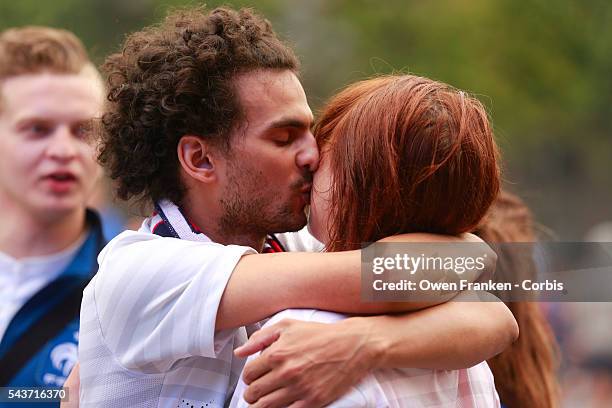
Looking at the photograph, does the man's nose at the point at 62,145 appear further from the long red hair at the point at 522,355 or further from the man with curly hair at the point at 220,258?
Answer: the long red hair at the point at 522,355

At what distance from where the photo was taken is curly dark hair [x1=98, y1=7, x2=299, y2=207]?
2.92m

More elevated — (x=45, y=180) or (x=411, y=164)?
(x=411, y=164)

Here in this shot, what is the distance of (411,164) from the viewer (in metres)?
2.44

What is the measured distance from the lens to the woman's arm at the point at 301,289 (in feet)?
7.70

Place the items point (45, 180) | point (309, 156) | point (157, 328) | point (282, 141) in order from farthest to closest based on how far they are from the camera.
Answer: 1. point (45, 180)
2. point (282, 141)
3. point (309, 156)
4. point (157, 328)

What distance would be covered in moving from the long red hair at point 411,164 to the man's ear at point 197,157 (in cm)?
48

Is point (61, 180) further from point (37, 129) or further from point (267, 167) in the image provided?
point (267, 167)

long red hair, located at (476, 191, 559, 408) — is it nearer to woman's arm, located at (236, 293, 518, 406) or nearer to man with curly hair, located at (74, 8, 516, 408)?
man with curly hair, located at (74, 8, 516, 408)

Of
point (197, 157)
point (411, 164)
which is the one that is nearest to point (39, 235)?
point (197, 157)

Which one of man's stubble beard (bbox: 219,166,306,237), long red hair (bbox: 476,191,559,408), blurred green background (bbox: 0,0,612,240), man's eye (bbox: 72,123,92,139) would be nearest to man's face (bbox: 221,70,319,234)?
man's stubble beard (bbox: 219,166,306,237)

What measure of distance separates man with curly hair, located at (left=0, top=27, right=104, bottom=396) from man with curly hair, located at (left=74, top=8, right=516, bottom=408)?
3.13 feet

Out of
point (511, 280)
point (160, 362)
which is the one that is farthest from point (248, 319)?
point (511, 280)

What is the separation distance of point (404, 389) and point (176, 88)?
116 centimetres

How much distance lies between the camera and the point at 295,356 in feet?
7.43
